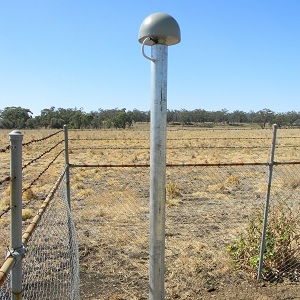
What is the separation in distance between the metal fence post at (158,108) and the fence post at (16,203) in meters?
0.91

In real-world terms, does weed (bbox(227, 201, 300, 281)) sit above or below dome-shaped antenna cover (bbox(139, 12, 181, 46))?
below

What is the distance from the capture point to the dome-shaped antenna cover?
192 centimetres

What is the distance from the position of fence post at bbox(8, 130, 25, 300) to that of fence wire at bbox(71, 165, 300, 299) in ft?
8.93

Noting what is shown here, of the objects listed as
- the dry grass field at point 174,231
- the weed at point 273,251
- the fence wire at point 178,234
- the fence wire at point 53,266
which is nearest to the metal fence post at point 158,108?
the fence wire at point 53,266

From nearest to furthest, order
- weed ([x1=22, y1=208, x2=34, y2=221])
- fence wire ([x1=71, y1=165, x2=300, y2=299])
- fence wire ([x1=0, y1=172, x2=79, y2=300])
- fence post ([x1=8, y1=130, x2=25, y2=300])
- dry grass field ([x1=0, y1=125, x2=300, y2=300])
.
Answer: fence post ([x1=8, y1=130, x2=25, y2=300]), fence wire ([x1=0, y1=172, x2=79, y2=300]), dry grass field ([x1=0, y1=125, x2=300, y2=300]), fence wire ([x1=71, y1=165, x2=300, y2=299]), weed ([x1=22, y1=208, x2=34, y2=221])

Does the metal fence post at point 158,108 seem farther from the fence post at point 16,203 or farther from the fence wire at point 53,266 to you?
the fence wire at point 53,266

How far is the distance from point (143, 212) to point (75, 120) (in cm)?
5959

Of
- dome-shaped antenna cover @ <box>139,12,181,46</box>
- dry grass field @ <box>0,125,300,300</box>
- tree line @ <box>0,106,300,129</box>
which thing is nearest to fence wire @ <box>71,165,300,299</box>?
dry grass field @ <box>0,125,300,300</box>

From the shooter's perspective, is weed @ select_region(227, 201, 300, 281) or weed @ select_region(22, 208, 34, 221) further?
weed @ select_region(22, 208, 34, 221)

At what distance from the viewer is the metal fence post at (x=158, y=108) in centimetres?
194

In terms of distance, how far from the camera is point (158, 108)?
6.56ft

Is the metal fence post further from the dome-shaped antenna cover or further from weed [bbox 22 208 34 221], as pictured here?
weed [bbox 22 208 34 221]

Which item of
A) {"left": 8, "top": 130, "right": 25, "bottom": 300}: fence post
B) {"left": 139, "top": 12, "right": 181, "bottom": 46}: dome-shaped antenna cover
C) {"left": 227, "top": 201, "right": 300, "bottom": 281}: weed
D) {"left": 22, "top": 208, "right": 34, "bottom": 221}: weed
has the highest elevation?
{"left": 139, "top": 12, "right": 181, "bottom": 46}: dome-shaped antenna cover

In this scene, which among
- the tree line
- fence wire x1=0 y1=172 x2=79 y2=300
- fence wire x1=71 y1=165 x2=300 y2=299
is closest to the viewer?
fence wire x1=0 y1=172 x2=79 y2=300
